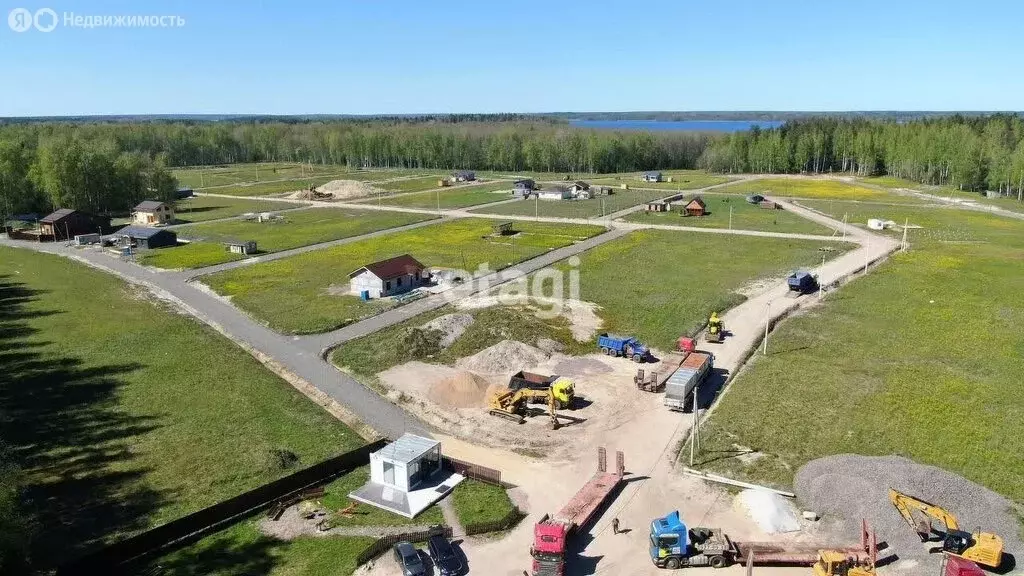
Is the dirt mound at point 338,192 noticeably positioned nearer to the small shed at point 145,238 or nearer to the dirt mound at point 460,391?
the small shed at point 145,238

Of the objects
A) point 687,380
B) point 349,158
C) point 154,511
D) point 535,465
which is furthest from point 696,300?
point 349,158

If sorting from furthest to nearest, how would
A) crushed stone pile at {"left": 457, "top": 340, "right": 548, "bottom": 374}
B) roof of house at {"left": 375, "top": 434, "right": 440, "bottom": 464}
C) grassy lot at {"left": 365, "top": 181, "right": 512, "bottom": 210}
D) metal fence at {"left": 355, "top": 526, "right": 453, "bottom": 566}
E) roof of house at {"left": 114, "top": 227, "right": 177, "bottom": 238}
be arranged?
grassy lot at {"left": 365, "top": 181, "right": 512, "bottom": 210}
roof of house at {"left": 114, "top": 227, "right": 177, "bottom": 238}
crushed stone pile at {"left": 457, "top": 340, "right": 548, "bottom": 374}
roof of house at {"left": 375, "top": 434, "right": 440, "bottom": 464}
metal fence at {"left": 355, "top": 526, "right": 453, "bottom": 566}

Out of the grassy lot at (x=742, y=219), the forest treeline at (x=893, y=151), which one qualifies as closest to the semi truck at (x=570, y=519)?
the grassy lot at (x=742, y=219)

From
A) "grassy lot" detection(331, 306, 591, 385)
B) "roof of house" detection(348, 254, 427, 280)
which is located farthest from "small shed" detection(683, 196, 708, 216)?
"grassy lot" detection(331, 306, 591, 385)

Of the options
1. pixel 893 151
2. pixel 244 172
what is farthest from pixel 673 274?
pixel 244 172

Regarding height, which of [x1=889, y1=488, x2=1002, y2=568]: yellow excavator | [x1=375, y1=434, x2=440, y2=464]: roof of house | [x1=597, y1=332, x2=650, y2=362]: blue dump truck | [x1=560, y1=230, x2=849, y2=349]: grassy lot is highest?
[x1=560, y1=230, x2=849, y2=349]: grassy lot

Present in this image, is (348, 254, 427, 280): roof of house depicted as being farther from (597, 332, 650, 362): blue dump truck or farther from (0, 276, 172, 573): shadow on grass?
(597, 332, 650, 362): blue dump truck
